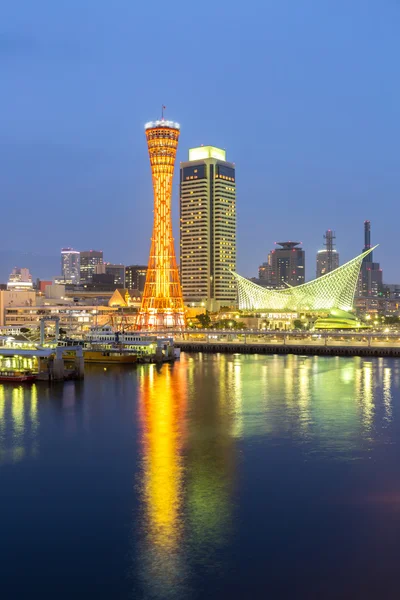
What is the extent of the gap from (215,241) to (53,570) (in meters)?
75.4

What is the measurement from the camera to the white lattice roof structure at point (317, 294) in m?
57.3

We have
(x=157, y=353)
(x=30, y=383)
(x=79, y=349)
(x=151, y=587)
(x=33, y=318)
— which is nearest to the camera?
(x=151, y=587)

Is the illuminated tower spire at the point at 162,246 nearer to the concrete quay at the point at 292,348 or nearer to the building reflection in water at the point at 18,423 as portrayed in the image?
the concrete quay at the point at 292,348

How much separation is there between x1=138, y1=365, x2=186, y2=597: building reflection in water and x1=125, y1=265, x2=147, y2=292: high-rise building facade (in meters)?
99.2

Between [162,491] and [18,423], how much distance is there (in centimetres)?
692

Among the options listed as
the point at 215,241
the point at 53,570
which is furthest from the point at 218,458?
the point at 215,241

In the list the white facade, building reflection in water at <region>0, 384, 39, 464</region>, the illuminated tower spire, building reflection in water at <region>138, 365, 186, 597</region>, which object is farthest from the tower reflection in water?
the white facade

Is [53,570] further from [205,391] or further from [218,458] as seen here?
[205,391]

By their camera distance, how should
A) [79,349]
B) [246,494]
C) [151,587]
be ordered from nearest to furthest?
[151,587], [246,494], [79,349]

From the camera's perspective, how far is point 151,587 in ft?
27.5

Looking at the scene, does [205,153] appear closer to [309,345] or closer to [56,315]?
[56,315]

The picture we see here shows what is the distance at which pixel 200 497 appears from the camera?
11.4 metres

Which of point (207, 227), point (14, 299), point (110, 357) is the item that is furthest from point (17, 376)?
point (207, 227)

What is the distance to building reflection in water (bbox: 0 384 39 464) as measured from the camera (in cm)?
1448
